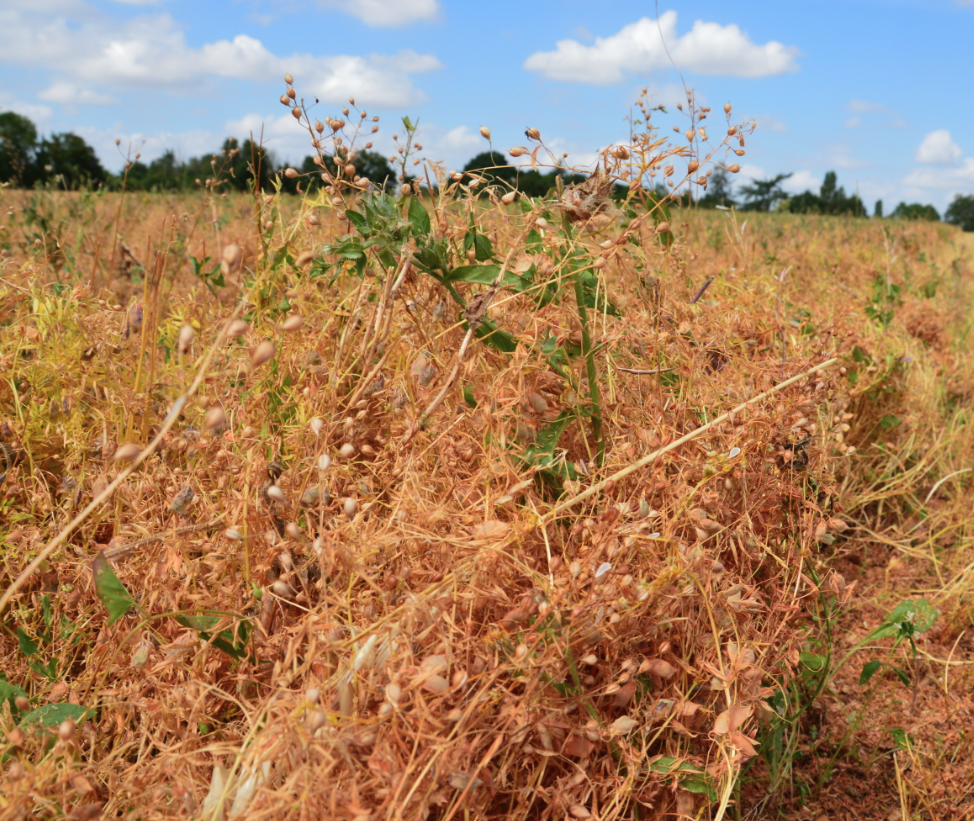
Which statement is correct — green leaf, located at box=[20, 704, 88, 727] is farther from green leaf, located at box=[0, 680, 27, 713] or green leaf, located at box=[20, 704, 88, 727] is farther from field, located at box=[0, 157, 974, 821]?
green leaf, located at box=[0, 680, 27, 713]

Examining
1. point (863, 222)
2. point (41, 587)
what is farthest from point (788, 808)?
point (863, 222)

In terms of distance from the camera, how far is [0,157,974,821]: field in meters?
0.97

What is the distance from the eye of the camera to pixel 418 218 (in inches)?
47.8

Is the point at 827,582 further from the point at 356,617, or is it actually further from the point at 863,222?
the point at 863,222

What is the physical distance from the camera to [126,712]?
1.22m

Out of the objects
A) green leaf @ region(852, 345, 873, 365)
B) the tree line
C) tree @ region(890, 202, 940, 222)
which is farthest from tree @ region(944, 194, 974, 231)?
green leaf @ region(852, 345, 873, 365)

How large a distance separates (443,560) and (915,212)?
A: 12.1 meters

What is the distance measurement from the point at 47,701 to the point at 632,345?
139 centimetres

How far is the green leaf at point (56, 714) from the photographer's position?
3.58 feet

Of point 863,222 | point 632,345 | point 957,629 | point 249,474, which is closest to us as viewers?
point 249,474

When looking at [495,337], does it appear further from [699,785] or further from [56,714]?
[56,714]

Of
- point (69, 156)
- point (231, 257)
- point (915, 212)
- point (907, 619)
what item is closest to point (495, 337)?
point (231, 257)

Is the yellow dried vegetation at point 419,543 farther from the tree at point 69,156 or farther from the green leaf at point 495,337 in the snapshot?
the tree at point 69,156

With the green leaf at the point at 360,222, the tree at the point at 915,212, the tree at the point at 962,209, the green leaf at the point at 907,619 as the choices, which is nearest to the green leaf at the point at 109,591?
the green leaf at the point at 360,222
